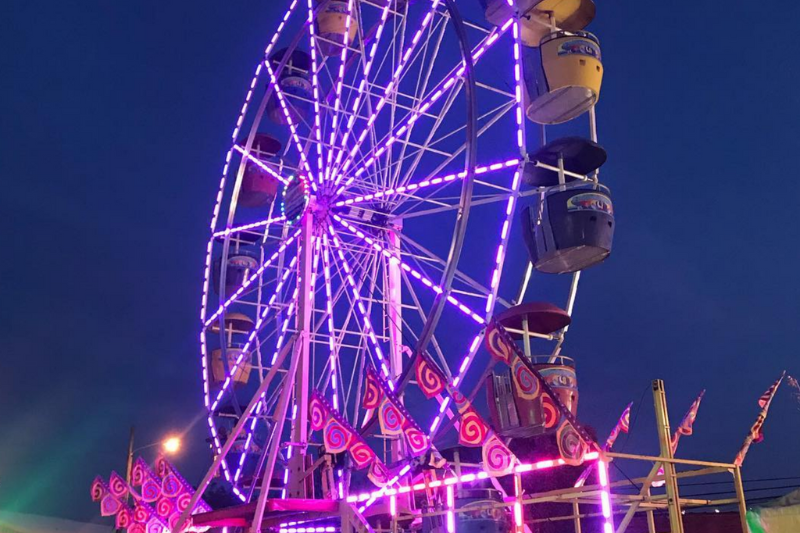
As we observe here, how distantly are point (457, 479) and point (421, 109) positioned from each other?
6.10m

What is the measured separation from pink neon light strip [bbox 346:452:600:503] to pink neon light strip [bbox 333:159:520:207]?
396cm

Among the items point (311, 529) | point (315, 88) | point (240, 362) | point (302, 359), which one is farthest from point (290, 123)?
point (311, 529)

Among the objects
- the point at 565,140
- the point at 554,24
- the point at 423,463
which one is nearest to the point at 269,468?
the point at 423,463

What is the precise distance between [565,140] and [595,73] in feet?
3.59

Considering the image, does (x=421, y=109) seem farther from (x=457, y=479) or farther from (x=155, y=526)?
(x=155, y=526)

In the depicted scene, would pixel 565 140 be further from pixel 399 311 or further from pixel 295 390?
pixel 295 390

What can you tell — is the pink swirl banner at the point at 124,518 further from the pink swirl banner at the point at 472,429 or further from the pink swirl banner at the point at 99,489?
the pink swirl banner at the point at 472,429

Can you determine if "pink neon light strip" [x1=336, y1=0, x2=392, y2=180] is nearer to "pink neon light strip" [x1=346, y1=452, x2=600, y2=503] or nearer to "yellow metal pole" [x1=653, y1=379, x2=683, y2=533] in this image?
"pink neon light strip" [x1=346, y1=452, x2=600, y2=503]

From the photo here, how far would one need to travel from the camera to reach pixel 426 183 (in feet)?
38.8

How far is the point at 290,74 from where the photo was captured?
53.5 feet

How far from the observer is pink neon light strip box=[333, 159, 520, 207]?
35.6 feet

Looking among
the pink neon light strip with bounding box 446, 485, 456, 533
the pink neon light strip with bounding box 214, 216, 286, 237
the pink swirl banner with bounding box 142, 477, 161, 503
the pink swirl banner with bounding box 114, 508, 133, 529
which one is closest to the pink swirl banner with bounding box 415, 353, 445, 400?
the pink neon light strip with bounding box 446, 485, 456, 533

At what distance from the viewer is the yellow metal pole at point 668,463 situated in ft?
20.8

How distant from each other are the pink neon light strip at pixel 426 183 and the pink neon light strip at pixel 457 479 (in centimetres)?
396
